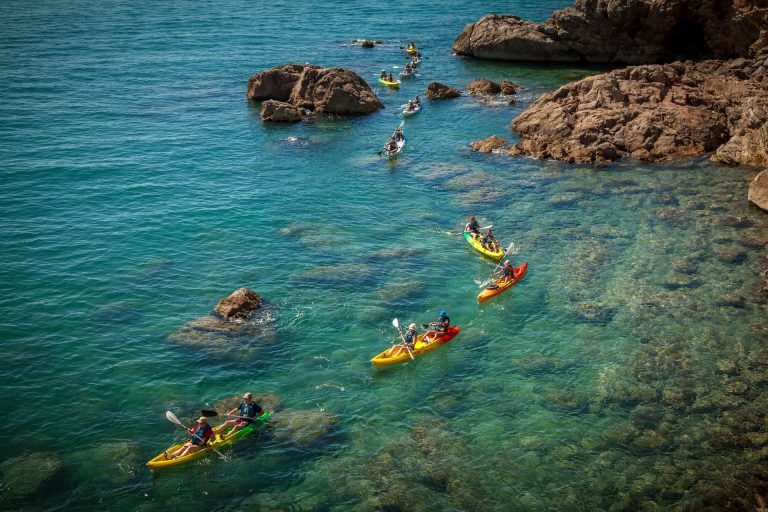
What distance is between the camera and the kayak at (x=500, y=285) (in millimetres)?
32906

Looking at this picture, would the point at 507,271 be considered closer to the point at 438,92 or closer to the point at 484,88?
the point at 438,92

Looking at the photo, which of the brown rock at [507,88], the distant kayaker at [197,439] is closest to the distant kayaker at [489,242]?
the distant kayaker at [197,439]

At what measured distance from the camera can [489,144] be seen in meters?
51.8

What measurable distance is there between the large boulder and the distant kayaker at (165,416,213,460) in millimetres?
34924

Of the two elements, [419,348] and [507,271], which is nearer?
[419,348]

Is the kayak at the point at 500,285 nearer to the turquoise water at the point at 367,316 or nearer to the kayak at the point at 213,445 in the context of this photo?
the turquoise water at the point at 367,316

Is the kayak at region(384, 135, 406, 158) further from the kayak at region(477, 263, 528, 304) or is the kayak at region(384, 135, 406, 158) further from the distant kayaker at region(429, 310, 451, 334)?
the distant kayaker at region(429, 310, 451, 334)

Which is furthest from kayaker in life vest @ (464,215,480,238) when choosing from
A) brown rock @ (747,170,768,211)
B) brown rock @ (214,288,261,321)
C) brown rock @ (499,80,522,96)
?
brown rock @ (499,80,522,96)

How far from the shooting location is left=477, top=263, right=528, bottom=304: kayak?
3291 cm

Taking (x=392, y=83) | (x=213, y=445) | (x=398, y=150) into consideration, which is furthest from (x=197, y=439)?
(x=392, y=83)

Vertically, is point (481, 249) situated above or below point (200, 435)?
above

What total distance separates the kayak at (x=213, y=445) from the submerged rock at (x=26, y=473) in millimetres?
3597

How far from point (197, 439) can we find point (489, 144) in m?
36.1

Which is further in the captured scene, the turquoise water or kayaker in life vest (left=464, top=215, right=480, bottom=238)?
kayaker in life vest (left=464, top=215, right=480, bottom=238)
